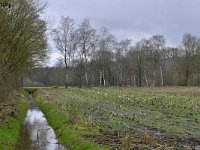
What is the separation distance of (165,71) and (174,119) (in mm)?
102842

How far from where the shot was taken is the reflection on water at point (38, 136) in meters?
25.6

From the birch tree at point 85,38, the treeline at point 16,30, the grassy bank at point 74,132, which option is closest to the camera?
the grassy bank at point 74,132

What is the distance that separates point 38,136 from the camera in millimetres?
30109

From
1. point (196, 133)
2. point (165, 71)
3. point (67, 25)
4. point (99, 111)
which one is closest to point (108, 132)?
point (196, 133)

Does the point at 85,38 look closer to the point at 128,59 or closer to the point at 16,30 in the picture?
the point at 128,59

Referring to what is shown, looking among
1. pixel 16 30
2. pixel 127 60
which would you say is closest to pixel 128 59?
pixel 127 60

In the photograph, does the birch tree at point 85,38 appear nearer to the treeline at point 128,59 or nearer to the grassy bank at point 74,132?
the treeline at point 128,59

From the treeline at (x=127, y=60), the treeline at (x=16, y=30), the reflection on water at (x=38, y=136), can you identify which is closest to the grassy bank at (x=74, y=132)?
the reflection on water at (x=38, y=136)

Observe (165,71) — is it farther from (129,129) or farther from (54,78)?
(129,129)

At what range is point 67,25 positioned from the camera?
372 feet

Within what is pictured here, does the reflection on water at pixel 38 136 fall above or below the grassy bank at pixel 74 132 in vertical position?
below

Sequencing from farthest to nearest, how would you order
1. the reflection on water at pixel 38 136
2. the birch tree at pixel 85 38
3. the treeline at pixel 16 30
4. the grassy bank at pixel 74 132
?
the birch tree at pixel 85 38
the treeline at pixel 16 30
the reflection on water at pixel 38 136
the grassy bank at pixel 74 132

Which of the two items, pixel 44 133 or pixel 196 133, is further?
pixel 44 133

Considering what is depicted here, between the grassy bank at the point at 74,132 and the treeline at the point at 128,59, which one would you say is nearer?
the grassy bank at the point at 74,132
